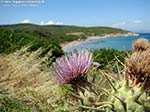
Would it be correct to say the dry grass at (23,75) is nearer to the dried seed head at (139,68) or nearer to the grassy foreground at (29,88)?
the grassy foreground at (29,88)

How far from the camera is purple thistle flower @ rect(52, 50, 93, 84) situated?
180 inches

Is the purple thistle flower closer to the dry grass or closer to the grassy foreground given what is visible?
the grassy foreground

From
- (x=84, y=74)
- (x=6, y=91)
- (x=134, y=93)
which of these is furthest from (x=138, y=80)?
(x=6, y=91)

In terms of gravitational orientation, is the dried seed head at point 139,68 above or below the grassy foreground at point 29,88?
above

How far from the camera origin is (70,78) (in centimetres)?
462

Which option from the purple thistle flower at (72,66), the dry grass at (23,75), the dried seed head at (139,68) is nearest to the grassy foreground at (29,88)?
the dry grass at (23,75)

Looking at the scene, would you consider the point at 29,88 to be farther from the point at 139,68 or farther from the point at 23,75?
the point at 139,68

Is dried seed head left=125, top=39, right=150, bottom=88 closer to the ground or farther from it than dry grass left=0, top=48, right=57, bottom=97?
farther from it

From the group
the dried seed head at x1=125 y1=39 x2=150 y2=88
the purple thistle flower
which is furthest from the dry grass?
the dried seed head at x1=125 y1=39 x2=150 y2=88

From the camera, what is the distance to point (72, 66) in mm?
4586

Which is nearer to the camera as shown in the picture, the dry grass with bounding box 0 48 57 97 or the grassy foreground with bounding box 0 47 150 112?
the grassy foreground with bounding box 0 47 150 112

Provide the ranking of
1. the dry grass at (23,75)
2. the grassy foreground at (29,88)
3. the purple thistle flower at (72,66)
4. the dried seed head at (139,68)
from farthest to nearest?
the dry grass at (23,75)
the grassy foreground at (29,88)
the purple thistle flower at (72,66)
the dried seed head at (139,68)

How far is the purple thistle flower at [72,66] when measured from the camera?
15.0 ft

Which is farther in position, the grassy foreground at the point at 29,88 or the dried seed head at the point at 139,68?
the grassy foreground at the point at 29,88
